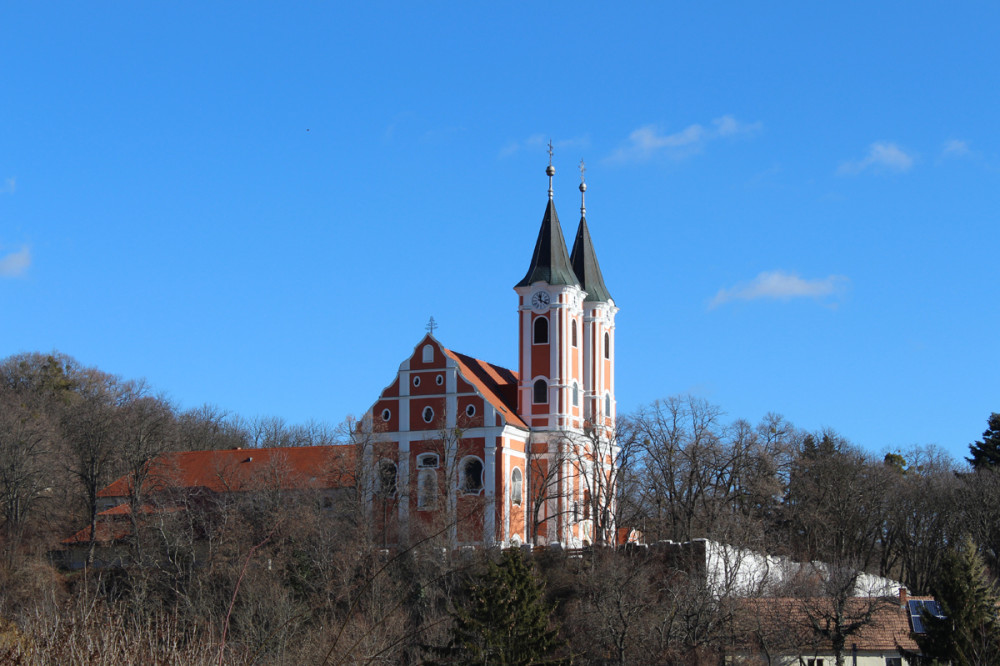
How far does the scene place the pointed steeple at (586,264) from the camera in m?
61.3

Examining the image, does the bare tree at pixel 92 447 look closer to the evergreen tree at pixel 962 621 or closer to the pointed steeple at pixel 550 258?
the pointed steeple at pixel 550 258

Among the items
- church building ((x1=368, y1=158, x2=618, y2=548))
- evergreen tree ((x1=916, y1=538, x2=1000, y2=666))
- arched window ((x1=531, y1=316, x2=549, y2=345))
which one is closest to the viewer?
evergreen tree ((x1=916, y1=538, x2=1000, y2=666))

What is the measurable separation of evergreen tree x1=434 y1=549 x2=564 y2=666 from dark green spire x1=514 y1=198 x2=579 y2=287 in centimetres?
2373

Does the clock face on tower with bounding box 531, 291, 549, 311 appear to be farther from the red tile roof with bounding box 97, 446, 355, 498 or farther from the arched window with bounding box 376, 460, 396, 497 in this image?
the red tile roof with bounding box 97, 446, 355, 498

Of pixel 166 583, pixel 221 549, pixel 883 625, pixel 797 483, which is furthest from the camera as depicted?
pixel 797 483

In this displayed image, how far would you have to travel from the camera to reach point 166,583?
47812 millimetres

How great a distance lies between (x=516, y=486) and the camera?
56000mm

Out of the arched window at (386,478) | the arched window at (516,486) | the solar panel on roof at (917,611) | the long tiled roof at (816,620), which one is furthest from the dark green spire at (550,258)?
the solar panel on roof at (917,611)

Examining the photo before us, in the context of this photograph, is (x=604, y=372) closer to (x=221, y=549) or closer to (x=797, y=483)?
(x=797, y=483)

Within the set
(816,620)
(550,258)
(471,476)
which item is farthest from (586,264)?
(816,620)

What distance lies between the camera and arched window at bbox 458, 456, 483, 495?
54.2 meters

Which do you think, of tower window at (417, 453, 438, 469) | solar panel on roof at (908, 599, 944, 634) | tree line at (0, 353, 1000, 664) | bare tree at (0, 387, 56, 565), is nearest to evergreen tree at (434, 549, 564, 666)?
tree line at (0, 353, 1000, 664)

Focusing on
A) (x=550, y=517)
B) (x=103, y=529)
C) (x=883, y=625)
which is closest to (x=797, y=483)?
(x=550, y=517)

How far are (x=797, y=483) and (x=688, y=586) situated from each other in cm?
1955
